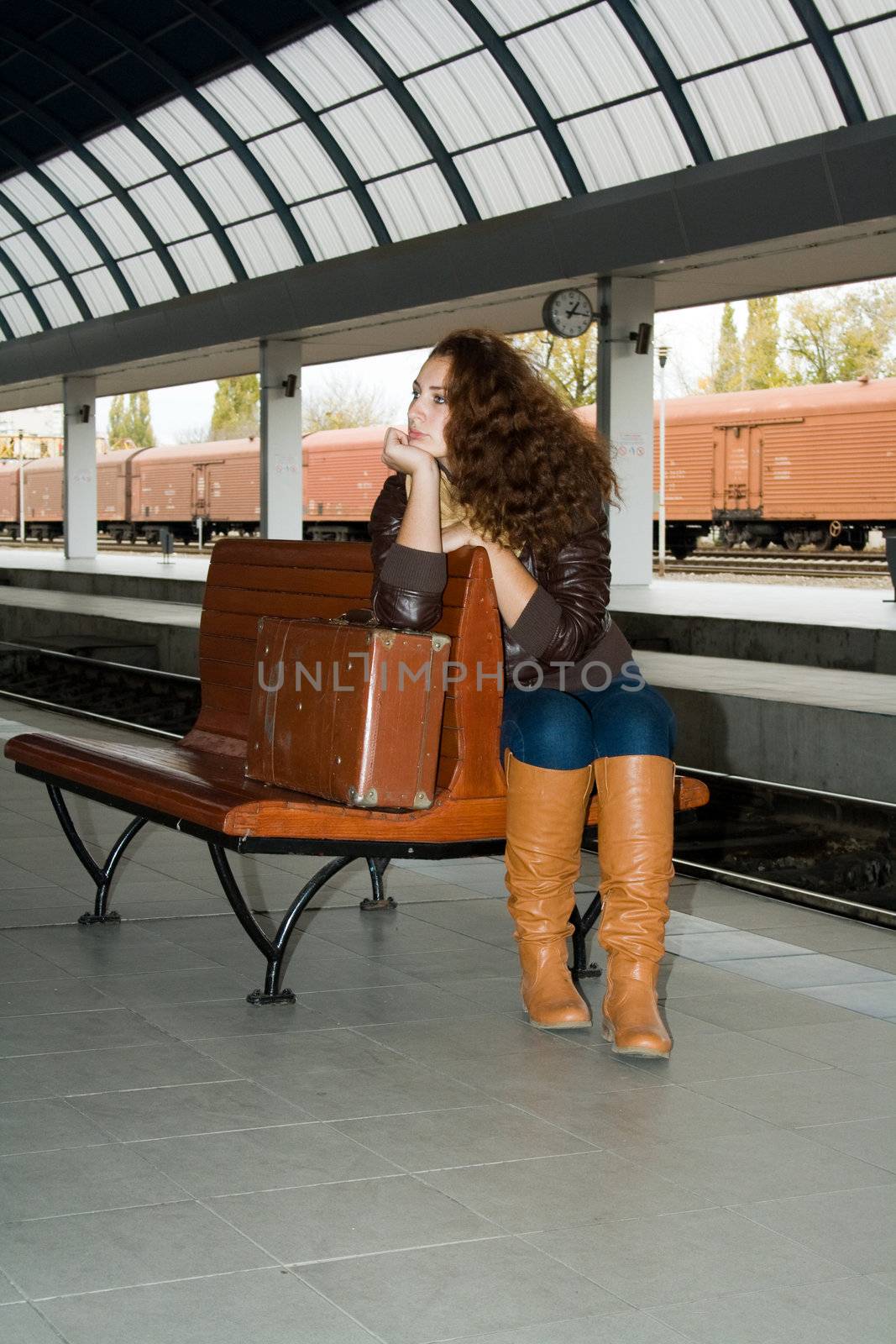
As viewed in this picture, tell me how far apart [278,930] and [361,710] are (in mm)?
589

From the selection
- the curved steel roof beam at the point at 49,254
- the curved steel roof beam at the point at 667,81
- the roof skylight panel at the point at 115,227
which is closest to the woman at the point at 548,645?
the curved steel roof beam at the point at 667,81

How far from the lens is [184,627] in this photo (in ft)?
51.5

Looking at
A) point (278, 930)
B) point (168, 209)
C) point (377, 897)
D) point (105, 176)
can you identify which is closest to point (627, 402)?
point (168, 209)

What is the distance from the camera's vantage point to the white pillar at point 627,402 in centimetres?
1912

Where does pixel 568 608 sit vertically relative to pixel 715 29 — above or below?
below

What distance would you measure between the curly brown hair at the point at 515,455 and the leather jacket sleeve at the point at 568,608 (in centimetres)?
4

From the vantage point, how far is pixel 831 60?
1491 cm

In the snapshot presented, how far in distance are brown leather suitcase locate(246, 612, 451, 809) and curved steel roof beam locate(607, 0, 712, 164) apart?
46.2 feet

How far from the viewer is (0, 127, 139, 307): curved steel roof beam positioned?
90.9ft

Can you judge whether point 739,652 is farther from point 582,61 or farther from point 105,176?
point 105,176

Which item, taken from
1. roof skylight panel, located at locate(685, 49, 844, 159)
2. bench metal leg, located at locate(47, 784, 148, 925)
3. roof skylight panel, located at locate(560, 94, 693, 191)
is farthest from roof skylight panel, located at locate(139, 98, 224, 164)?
bench metal leg, located at locate(47, 784, 148, 925)

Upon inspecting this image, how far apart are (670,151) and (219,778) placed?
1468cm

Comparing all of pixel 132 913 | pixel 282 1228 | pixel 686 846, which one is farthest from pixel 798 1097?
pixel 686 846

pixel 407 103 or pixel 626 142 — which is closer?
pixel 626 142
